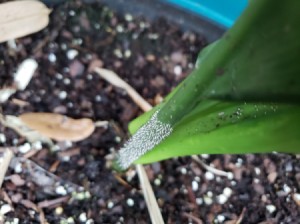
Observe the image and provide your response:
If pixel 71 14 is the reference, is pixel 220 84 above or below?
above

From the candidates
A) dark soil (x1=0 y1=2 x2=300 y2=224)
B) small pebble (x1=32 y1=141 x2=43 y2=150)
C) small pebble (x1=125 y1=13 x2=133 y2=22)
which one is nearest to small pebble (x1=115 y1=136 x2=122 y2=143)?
dark soil (x1=0 y1=2 x2=300 y2=224)

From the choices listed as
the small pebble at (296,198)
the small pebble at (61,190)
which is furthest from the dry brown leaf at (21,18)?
the small pebble at (296,198)

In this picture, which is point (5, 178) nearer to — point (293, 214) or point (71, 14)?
point (71, 14)

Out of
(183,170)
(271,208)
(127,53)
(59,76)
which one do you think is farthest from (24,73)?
(271,208)

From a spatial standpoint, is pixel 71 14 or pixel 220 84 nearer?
pixel 220 84

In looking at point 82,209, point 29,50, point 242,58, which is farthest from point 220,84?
point 29,50

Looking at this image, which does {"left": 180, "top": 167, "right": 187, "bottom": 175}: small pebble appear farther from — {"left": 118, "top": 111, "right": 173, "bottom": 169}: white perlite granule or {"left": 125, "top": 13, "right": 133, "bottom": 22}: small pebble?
{"left": 125, "top": 13, "right": 133, "bottom": 22}: small pebble
